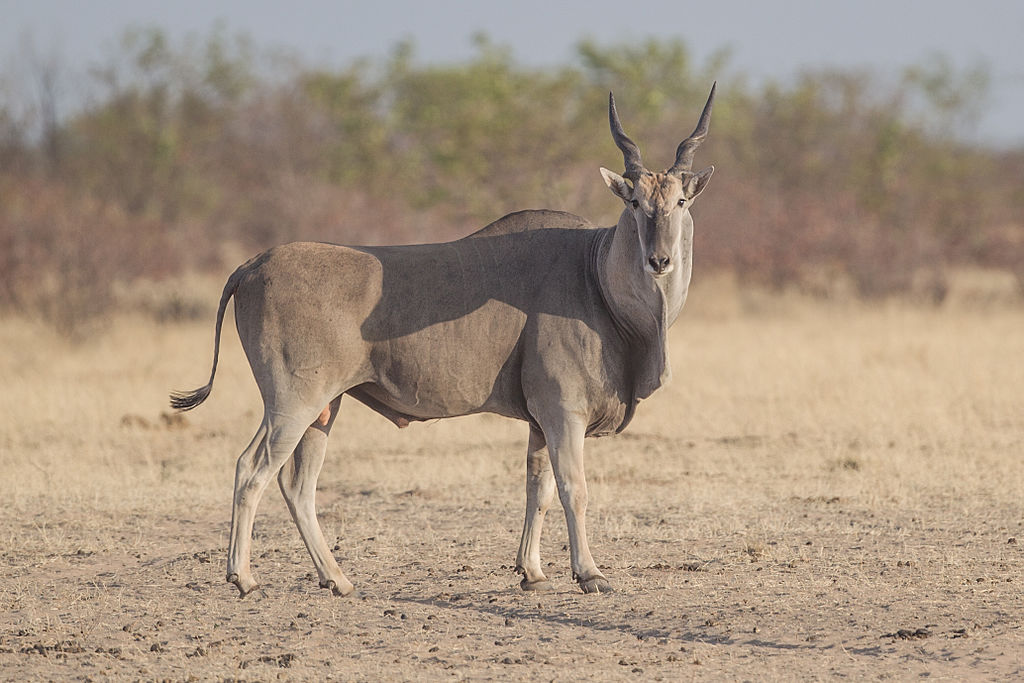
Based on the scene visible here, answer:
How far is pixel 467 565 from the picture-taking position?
7590mm

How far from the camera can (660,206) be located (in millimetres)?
6254

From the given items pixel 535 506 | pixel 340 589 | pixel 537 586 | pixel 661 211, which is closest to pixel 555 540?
pixel 535 506

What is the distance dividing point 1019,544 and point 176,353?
1253cm

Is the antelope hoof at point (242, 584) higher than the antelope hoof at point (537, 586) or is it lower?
lower

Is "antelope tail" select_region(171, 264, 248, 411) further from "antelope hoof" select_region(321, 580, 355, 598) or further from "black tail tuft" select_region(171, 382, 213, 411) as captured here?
"antelope hoof" select_region(321, 580, 355, 598)

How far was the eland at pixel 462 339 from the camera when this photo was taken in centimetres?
667

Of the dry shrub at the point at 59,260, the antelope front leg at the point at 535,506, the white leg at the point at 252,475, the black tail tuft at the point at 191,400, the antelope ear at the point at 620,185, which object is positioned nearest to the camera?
the antelope ear at the point at 620,185

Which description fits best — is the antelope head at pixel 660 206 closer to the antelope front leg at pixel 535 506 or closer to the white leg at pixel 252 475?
the antelope front leg at pixel 535 506

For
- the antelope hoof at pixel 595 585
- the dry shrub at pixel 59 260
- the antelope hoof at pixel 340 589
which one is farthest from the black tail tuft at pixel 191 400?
the dry shrub at pixel 59 260

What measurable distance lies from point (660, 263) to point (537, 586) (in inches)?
76.5

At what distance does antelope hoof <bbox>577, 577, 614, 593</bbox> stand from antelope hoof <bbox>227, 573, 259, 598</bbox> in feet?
5.51

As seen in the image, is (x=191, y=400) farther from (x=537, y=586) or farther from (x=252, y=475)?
(x=537, y=586)

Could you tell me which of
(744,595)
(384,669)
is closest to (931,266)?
(744,595)

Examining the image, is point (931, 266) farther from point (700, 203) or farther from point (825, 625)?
point (825, 625)
